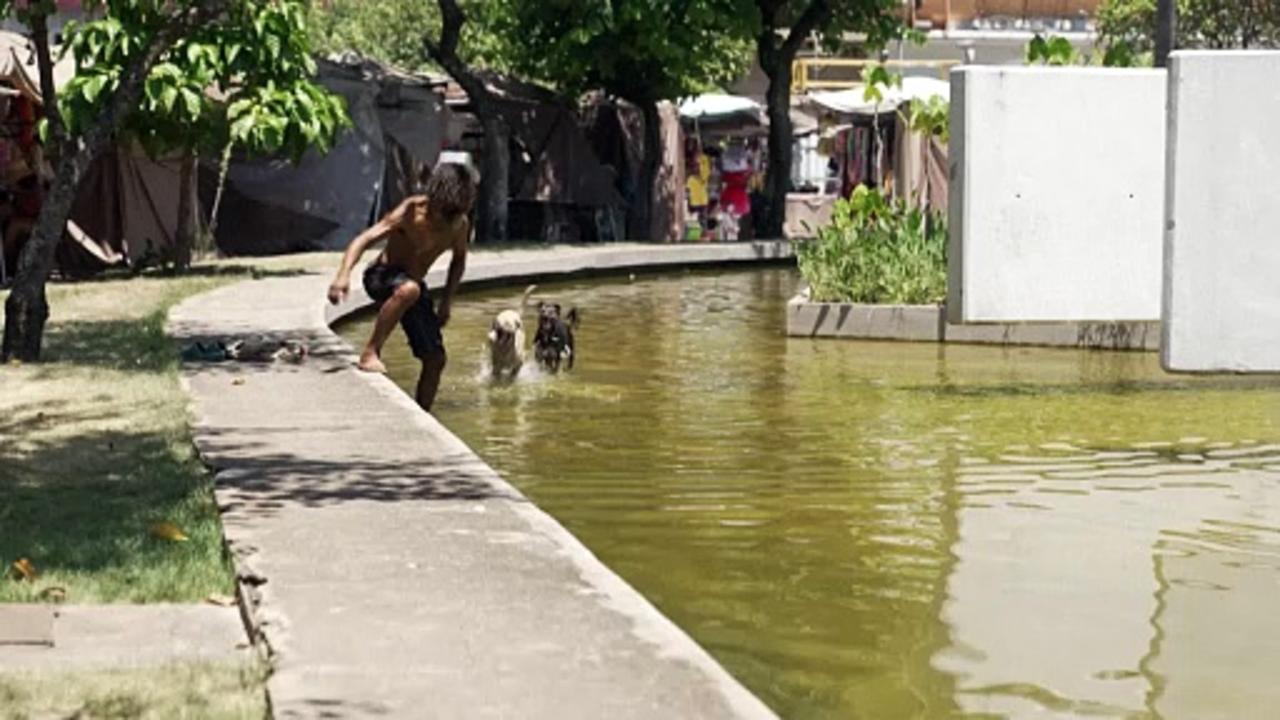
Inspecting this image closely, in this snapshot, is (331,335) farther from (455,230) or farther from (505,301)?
(505,301)

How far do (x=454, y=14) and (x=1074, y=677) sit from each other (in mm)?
29019

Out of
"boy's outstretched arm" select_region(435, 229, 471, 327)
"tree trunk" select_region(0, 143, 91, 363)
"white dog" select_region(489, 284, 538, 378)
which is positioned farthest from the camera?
"white dog" select_region(489, 284, 538, 378)

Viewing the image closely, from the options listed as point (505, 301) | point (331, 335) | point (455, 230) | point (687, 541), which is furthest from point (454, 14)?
point (687, 541)

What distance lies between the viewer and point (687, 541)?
1102 cm

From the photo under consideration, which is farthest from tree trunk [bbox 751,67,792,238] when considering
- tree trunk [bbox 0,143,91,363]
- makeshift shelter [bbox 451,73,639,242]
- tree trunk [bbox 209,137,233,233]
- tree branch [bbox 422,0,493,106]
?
tree trunk [bbox 0,143,91,363]

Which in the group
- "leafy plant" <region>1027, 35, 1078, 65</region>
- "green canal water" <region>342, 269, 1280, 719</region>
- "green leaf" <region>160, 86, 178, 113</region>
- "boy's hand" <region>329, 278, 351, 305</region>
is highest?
"leafy plant" <region>1027, 35, 1078, 65</region>

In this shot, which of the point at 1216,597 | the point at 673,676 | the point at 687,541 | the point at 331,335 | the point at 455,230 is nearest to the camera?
the point at 673,676

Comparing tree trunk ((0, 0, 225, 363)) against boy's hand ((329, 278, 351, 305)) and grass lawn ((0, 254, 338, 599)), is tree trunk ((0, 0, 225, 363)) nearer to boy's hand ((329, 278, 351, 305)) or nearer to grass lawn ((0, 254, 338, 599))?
grass lawn ((0, 254, 338, 599))

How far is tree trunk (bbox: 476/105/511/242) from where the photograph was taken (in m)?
37.4

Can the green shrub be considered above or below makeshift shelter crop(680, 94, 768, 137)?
below

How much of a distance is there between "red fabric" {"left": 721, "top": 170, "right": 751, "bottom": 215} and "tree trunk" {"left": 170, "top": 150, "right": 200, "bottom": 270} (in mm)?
18385

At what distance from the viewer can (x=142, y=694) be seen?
22.6ft

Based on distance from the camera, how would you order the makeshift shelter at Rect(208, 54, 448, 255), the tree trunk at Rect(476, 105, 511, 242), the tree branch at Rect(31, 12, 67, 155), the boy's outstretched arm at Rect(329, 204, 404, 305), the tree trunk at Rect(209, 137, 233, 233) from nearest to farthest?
the boy's outstretched arm at Rect(329, 204, 404, 305)
the tree branch at Rect(31, 12, 67, 155)
the tree trunk at Rect(209, 137, 233, 233)
the makeshift shelter at Rect(208, 54, 448, 255)
the tree trunk at Rect(476, 105, 511, 242)

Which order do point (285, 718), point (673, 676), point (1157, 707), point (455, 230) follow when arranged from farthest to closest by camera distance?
1. point (455, 230)
2. point (1157, 707)
3. point (673, 676)
4. point (285, 718)
